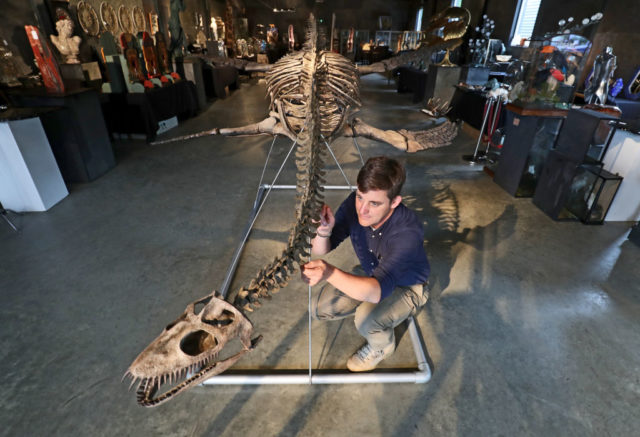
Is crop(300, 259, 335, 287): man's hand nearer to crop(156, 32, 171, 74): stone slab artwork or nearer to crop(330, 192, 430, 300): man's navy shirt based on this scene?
crop(330, 192, 430, 300): man's navy shirt

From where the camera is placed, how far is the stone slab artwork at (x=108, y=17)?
956 cm

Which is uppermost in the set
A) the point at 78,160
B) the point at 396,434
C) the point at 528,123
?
the point at 528,123

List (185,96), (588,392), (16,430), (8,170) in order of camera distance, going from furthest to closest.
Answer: (185,96), (8,170), (588,392), (16,430)

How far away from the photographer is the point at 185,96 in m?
9.18

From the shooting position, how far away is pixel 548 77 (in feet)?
16.2

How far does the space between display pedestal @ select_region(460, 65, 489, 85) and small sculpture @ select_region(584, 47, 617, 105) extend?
4.12m

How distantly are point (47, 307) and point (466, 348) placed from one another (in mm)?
3521

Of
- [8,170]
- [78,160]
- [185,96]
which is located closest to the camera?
[8,170]

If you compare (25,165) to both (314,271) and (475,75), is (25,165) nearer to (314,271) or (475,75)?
(314,271)

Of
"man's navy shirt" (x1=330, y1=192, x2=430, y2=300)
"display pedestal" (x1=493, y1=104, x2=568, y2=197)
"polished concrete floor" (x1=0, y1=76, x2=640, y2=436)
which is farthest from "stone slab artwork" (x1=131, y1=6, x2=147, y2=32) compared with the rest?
"man's navy shirt" (x1=330, y1=192, x2=430, y2=300)

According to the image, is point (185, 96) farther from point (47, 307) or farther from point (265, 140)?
point (47, 307)

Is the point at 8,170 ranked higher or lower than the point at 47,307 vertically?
higher

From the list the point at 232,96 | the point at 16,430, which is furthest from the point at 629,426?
the point at 232,96

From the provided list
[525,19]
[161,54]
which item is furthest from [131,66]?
[525,19]
